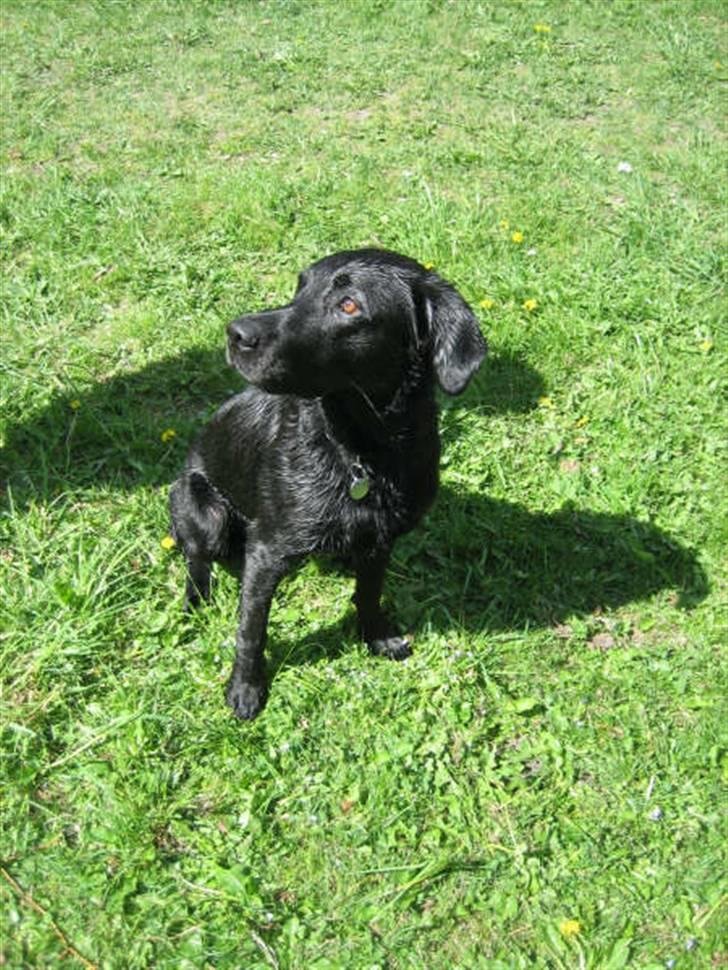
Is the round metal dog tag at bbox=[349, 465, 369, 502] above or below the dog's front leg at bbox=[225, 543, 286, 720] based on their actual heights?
above

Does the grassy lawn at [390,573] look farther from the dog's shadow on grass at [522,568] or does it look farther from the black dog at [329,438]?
the black dog at [329,438]

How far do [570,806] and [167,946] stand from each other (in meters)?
1.39

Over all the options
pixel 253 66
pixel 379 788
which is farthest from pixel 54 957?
pixel 253 66

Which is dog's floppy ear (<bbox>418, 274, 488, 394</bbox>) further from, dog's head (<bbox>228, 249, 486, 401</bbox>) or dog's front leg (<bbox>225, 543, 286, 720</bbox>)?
dog's front leg (<bbox>225, 543, 286, 720</bbox>)

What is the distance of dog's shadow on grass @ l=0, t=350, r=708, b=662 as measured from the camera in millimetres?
3641

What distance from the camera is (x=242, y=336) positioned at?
250 cm

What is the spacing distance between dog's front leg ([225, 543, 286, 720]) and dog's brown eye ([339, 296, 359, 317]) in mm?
863

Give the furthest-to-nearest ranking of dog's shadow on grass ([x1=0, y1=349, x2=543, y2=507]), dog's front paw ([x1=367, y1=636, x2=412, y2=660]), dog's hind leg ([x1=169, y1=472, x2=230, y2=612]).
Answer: dog's shadow on grass ([x1=0, y1=349, x2=543, y2=507]), dog's front paw ([x1=367, y1=636, x2=412, y2=660]), dog's hind leg ([x1=169, y1=472, x2=230, y2=612])

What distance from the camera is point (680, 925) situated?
2719 mm

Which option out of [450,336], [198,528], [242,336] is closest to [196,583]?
[198,528]

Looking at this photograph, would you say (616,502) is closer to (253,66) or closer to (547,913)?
(547,913)

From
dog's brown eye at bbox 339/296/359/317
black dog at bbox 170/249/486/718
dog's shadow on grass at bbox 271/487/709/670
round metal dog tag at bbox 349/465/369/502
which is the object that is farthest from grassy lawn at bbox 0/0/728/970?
dog's brown eye at bbox 339/296/359/317

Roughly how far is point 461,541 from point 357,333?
4.92 feet

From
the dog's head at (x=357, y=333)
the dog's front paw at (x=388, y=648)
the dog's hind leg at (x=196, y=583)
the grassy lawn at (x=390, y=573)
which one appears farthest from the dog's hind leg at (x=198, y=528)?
the dog's head at (x=357, y=333)
